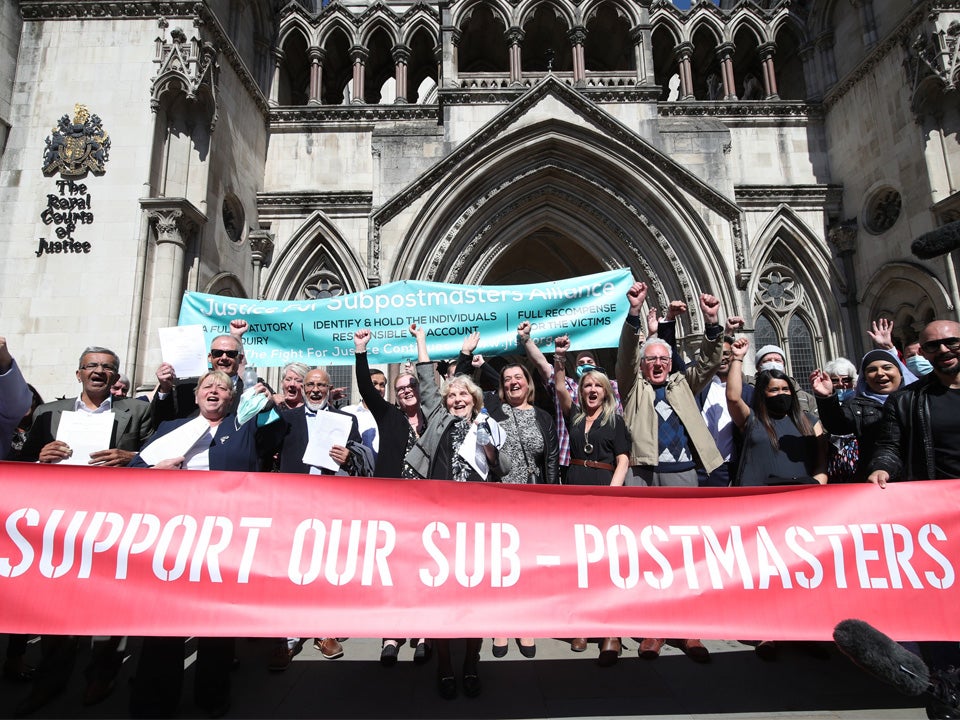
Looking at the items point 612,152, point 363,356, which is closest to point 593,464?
point 363,356

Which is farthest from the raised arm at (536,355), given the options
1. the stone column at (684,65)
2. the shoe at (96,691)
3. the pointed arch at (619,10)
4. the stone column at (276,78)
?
the pointed arch at (619,10)

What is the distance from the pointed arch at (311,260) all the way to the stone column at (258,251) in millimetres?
253

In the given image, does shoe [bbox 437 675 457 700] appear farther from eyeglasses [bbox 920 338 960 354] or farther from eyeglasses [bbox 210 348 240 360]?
eyeglasses [bbox 920 338 960 354]

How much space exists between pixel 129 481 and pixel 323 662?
211cm

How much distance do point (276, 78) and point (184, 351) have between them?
1465 cm

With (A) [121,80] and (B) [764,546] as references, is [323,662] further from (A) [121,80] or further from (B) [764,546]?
(A) [121,80]

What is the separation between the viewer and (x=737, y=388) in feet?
15.4

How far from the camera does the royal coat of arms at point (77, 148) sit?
11.3m

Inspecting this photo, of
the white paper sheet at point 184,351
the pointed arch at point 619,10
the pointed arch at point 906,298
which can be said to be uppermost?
the pointed arch at point 619,10

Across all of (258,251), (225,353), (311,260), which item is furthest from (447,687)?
(311,260)

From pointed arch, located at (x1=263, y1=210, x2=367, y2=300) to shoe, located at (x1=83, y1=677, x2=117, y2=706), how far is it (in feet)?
38.8

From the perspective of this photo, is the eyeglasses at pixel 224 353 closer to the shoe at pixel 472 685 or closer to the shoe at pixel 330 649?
the shoe at pixel 330 649

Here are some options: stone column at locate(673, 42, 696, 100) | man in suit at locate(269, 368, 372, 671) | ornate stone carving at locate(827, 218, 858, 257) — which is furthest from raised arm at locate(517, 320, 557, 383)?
stone column at locate(673, 42, 696, 100)

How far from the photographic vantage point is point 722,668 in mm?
4348
